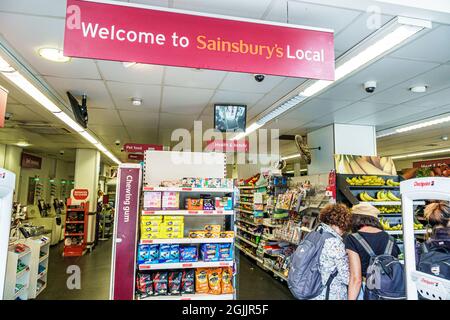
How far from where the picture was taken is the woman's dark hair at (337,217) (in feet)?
9.36

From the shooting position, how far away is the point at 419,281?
57.2 inches

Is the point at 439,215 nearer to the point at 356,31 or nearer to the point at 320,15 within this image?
the point at 356,31

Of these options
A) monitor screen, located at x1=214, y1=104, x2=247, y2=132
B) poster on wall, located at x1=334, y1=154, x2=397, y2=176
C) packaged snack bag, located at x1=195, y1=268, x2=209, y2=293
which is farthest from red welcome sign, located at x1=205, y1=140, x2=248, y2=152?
packaged snack bag, located at x1=195, y1=268, x2=209, y2=293

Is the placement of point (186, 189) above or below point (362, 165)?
below

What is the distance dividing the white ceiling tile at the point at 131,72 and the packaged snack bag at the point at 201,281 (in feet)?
8.86

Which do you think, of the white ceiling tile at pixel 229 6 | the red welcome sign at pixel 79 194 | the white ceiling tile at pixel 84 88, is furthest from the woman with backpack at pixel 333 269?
the red welcome sign at pixel 79 194

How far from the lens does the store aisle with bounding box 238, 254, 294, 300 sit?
5.56 meters

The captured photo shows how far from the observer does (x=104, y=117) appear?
21.7 feet

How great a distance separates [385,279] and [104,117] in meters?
6.04

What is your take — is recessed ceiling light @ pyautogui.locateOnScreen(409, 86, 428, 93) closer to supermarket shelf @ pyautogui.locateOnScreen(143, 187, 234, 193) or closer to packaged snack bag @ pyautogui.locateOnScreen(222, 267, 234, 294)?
supermarket shelf @ pyautogui.locateOnScreen(143, 187, 234, 193)

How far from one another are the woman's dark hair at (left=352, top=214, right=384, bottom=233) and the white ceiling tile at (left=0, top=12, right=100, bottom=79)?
3426 mm

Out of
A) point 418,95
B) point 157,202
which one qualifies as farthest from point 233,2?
point 418,95

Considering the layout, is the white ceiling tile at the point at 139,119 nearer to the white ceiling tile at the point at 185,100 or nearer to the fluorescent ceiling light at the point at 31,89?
the white ceiling tile at the point at 185,100

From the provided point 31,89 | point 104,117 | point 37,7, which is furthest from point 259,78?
point 104,117
